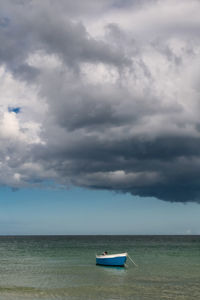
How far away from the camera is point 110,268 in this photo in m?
50.1

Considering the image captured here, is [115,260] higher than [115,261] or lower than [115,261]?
higher

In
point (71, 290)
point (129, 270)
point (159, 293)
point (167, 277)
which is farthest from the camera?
point (129, 270)

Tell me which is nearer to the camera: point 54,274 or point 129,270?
point 54,274

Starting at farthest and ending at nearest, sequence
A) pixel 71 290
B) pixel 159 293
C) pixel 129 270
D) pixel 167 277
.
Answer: pixel 129 270 < pixel 167 277 < pixel 71 290 < pixel 159 293

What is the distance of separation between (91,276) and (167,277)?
29.7 ft

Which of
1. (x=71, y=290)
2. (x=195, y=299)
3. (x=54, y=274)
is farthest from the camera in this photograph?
(x=54, y=274)

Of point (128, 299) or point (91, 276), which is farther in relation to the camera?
point (91, 276)

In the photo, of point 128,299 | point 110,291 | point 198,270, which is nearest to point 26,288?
point 110,291

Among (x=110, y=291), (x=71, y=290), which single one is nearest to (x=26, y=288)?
(x=71, y=290)

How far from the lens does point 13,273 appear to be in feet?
149

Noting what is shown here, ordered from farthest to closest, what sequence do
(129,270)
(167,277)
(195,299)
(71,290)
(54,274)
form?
(129,270) < (54,274) < (167,277) < (71,290) < (195,299)

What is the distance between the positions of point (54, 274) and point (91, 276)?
4996 millimetres

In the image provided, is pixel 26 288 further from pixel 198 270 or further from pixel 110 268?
pixel 198 270

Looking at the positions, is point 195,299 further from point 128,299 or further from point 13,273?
point 13,273
